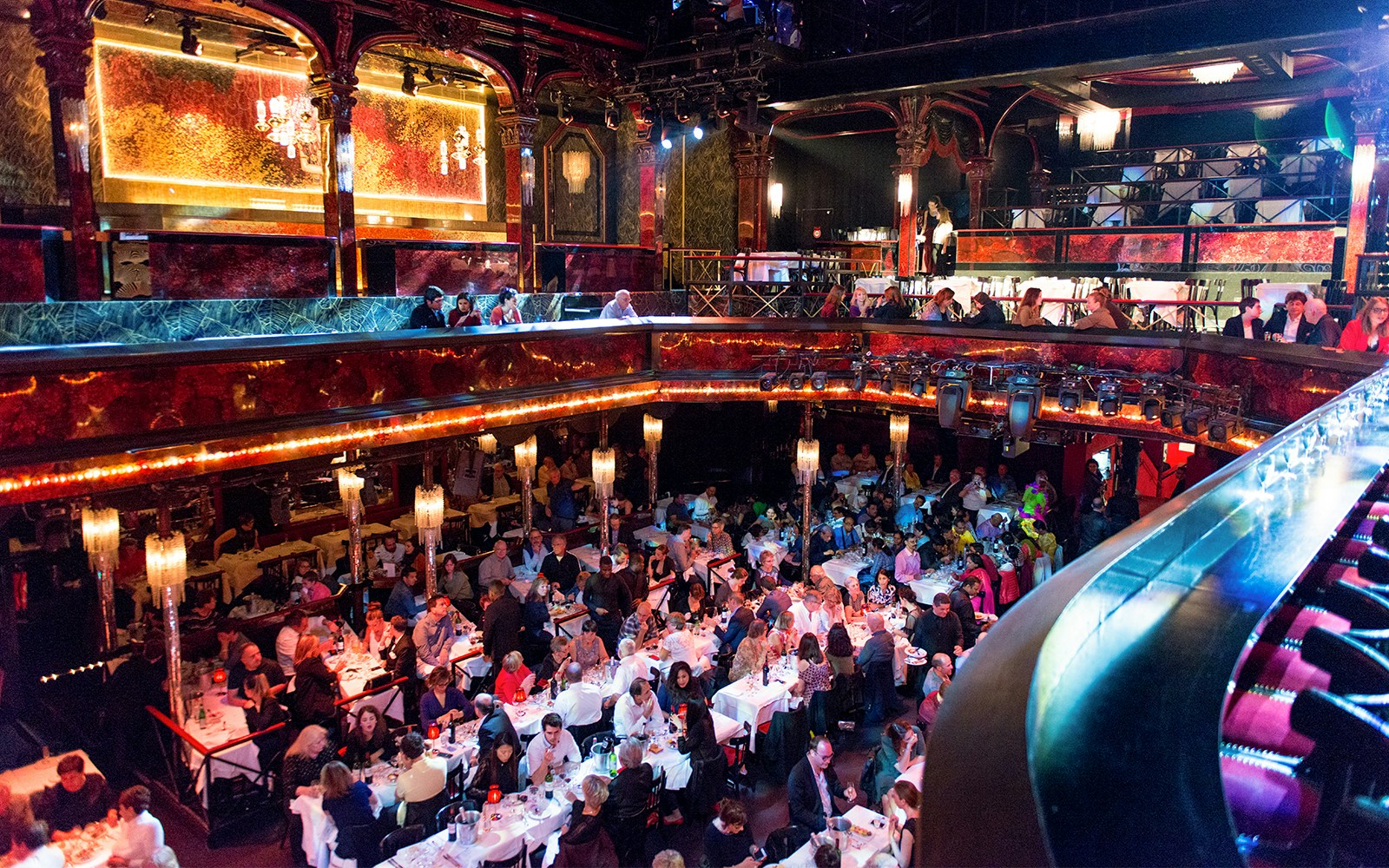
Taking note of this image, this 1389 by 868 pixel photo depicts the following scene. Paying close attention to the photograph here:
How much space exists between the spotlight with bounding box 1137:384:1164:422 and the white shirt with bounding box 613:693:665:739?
22.6 feet

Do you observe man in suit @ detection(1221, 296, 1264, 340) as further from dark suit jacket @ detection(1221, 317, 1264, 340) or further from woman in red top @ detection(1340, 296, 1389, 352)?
woman in red top @ detection(1340, 296, 1389, 352)

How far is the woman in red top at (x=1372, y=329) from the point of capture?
8.09m

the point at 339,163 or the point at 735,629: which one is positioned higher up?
the point at 339,163

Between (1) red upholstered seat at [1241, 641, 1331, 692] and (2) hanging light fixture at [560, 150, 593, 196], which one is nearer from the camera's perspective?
(1) red upholstered seat at [1241, 641, 1331, 692]

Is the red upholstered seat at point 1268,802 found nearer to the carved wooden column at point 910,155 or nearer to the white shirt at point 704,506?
the white shirt at point 704,506

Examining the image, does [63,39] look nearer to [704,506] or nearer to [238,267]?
[238,267]

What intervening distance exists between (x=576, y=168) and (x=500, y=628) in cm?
1210

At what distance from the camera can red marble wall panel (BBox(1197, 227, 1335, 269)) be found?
1475 cm

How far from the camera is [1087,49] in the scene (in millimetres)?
12883

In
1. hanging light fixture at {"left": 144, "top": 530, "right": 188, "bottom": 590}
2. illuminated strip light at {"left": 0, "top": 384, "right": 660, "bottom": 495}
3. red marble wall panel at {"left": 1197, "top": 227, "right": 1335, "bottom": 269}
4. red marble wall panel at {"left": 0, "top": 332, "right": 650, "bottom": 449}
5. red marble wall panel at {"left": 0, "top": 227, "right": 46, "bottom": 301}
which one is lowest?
hanging light fixture at {"left": 144, "top": 530, "right": 188, "bottom": 590}

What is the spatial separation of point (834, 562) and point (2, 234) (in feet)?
33.3

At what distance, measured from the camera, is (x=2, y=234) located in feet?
31.3

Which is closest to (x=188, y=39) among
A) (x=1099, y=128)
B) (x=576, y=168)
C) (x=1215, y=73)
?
(x=576, y=168)

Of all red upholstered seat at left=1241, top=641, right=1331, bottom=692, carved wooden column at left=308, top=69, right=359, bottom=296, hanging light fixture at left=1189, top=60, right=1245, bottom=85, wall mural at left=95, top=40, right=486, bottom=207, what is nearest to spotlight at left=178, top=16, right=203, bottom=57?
wall mural at left=95, top=40, right=486, bottom=207
